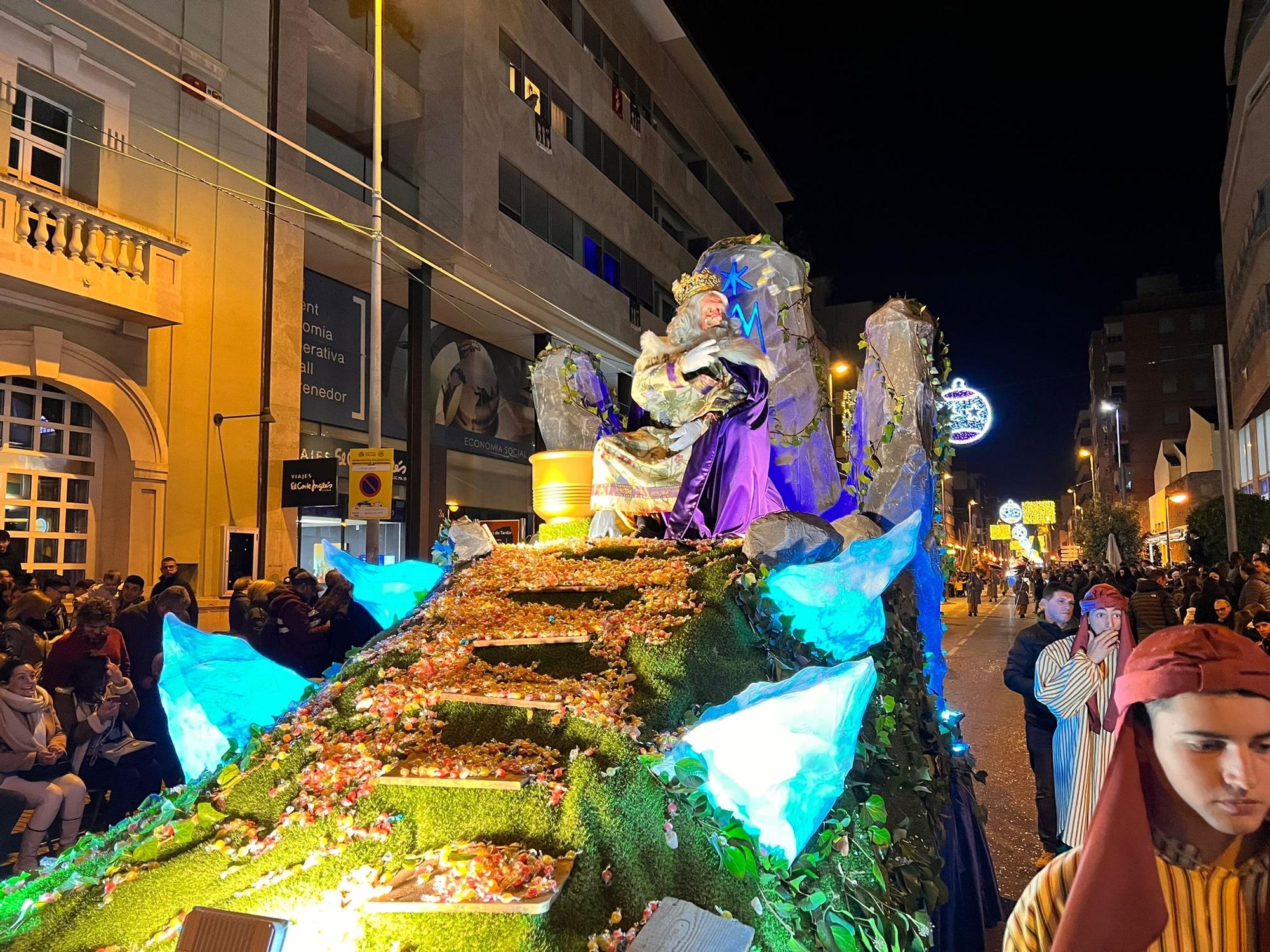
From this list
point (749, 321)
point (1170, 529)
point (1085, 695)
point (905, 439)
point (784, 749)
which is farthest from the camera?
point (1170, 529)

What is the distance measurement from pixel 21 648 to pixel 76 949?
4.75 meters

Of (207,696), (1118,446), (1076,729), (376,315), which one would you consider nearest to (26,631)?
(207,696)

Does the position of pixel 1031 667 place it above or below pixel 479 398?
below

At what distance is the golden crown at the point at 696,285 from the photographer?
18.1 ft

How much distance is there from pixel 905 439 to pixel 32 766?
5.33 m

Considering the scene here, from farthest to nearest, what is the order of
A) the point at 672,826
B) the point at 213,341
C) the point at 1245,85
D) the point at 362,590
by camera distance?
the point at 1245,85 → the point at 213,341 → the point at 362,590 → the point at 672,826

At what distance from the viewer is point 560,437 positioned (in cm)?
649

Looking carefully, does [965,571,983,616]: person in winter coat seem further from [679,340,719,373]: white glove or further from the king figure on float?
[679,340,719,373]: white glove

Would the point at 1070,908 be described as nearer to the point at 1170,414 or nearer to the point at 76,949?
the point at 76,949

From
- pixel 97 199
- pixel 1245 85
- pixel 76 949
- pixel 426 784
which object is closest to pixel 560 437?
pixel 426 784

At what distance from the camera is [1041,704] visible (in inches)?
211

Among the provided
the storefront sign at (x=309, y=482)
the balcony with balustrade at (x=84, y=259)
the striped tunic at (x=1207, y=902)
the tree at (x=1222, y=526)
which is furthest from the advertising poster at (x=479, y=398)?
the striped tunic at (x=1207, y=902)

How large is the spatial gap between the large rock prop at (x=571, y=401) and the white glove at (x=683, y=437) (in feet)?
2.57

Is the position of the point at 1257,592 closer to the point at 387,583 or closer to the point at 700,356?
the point at 700,356
